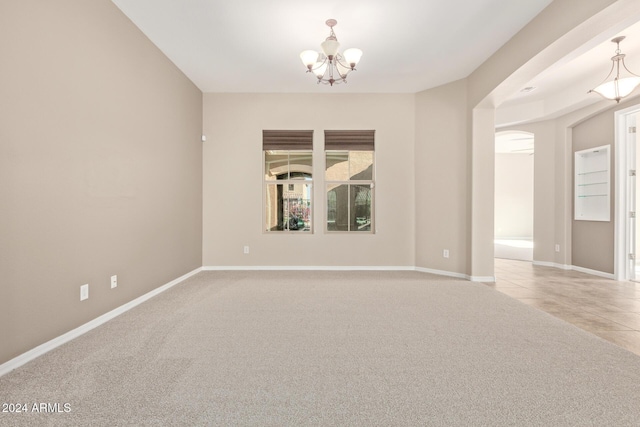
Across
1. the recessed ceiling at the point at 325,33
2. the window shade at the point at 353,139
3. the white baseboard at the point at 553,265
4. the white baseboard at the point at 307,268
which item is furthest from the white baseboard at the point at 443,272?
the recessed ceiling at the point at 325,33

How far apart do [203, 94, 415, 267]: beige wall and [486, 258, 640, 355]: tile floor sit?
5.70 ft

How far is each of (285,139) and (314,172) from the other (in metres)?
0.77

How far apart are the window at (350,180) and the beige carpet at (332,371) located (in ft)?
7.88

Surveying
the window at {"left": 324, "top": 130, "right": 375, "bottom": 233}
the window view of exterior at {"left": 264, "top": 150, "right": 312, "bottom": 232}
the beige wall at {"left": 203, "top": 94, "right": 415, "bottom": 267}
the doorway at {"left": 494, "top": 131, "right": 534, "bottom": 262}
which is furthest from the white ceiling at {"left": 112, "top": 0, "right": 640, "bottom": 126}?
the doorway at {"left": 494, "top": 131, "right": 534, "bottom": 262}

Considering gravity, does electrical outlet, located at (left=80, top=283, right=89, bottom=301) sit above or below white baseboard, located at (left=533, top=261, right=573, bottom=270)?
above

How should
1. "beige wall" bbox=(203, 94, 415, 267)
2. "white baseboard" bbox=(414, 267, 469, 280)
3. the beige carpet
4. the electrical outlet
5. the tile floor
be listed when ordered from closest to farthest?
1. the beige carpet
2. the electrical outlet
3. the tile floor
4. "white baseboard" bbox=(414, 267, 469, 280)
5. "beige wall" bbox=(203, 94, 415, 267)

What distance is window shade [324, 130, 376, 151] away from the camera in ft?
17.0

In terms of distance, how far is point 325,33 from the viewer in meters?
3.39

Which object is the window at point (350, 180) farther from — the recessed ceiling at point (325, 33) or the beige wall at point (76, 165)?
the beige wall at point (76, 165)

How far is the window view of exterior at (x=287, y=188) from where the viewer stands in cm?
529

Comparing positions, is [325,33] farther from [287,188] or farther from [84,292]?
[84,292]

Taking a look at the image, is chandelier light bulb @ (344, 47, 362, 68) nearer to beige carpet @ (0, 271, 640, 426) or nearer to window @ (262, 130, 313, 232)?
window @ (262, 130, 313, 232)

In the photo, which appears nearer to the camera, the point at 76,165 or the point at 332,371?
the point at 332,371

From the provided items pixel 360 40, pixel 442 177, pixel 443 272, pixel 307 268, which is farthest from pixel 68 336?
pixel 442 177
